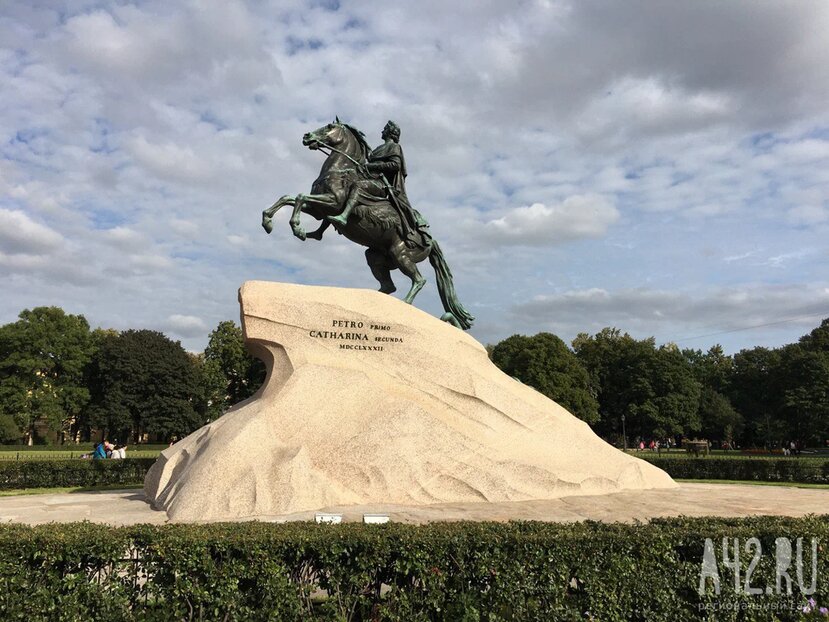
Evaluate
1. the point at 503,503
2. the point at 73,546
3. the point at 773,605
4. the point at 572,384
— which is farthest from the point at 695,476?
the point at 572,384

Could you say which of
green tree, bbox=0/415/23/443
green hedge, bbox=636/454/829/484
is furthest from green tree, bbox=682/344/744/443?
green tree, bbox=0/415/23/443

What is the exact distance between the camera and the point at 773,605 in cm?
465

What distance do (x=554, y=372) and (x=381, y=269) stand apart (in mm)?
31486

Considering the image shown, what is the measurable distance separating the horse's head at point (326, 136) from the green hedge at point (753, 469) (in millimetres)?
15133

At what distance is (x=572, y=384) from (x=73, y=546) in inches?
1689

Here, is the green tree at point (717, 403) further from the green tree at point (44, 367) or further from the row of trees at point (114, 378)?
the green tree at point (44, 367)

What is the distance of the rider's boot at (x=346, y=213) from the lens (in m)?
13.1

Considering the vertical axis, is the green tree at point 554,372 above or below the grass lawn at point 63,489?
above

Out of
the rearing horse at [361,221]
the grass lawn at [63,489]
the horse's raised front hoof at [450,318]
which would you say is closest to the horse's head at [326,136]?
the rearing horse at [361,221]

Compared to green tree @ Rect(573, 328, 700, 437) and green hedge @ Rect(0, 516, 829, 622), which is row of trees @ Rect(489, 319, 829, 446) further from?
green hedge @ Rect(0, 516, 829, 622)

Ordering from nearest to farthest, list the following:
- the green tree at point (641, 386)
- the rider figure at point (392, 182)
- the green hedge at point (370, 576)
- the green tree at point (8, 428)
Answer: the green hedge at point (370, 576)
the rider figure at point (392, 182)
the green tree at point (8, 428)
the green tree at point (641, 386)

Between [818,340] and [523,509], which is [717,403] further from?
[523,509]

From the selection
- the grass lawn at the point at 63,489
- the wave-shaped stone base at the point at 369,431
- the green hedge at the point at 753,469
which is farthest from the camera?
the green hedge at the point at 753,469

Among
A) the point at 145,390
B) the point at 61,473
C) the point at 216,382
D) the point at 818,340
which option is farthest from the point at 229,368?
the point at 818,340
